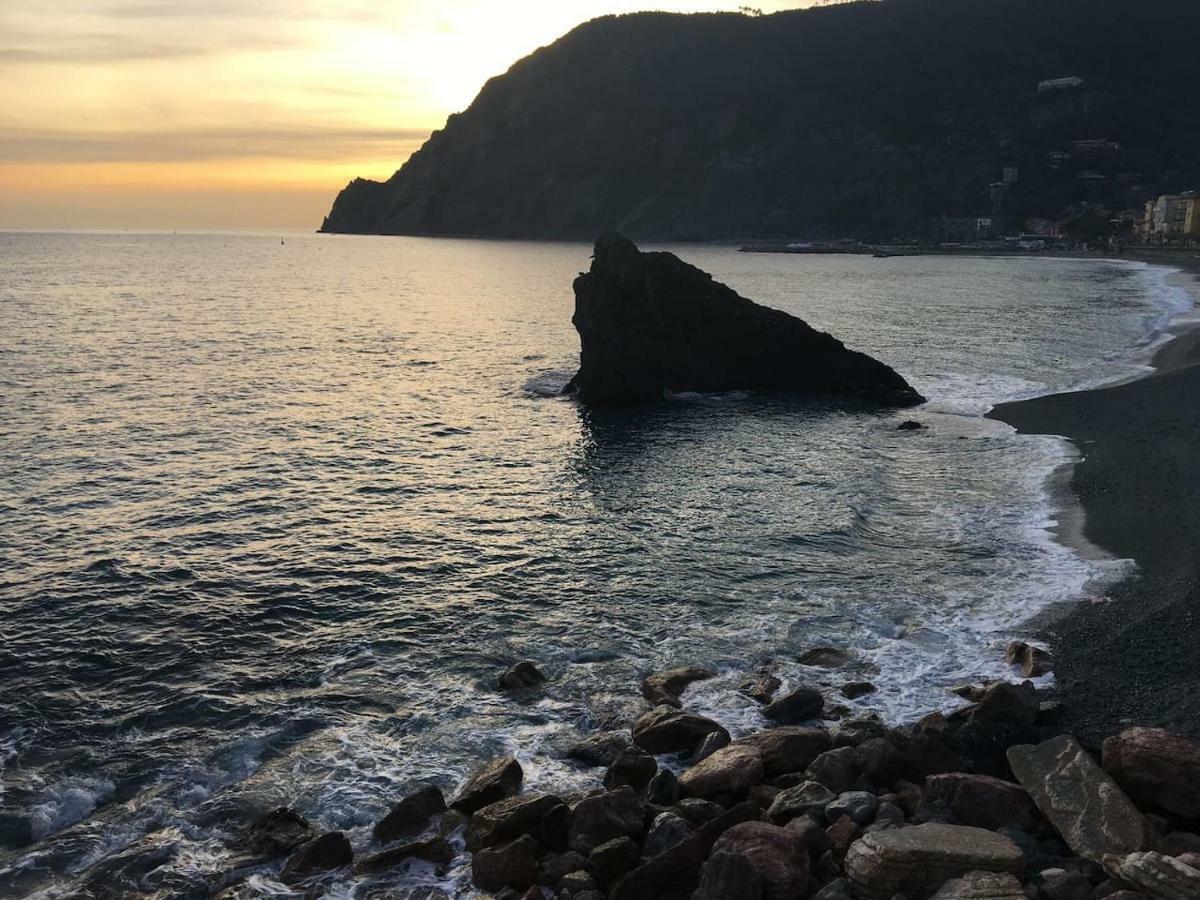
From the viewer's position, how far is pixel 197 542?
29.2 metres

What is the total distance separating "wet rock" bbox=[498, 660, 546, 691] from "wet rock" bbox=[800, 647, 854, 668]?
626 cm

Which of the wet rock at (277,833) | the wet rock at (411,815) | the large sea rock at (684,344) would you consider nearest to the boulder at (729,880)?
the wet rock at (411,815)

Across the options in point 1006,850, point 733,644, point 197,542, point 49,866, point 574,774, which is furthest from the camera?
point 197,542

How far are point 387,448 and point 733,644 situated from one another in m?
25.8

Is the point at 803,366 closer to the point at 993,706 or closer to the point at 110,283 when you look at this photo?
the point at 993,706

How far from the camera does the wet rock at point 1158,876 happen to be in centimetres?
1124

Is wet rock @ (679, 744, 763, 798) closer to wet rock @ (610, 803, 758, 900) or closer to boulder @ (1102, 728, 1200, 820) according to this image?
wet rock @ (610, 803, 758, 900)

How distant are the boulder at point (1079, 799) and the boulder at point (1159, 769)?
37cm

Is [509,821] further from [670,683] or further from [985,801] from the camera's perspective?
[985,801]

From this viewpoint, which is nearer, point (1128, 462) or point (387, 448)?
point (1128, 462)

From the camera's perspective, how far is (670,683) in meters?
20.1

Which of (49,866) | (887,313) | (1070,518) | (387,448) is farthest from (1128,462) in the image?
(887,313)

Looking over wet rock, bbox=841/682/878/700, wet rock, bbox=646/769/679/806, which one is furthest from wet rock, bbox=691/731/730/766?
wet rock, bbox=841/682/878/700

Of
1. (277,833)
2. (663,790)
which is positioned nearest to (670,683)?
(663,790)
